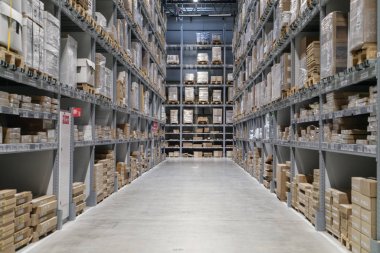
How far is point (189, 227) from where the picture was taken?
5770mm

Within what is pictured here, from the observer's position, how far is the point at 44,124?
543 centimetres

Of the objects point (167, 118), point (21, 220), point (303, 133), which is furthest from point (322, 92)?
point (167, 118)

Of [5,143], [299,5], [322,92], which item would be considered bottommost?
[5,143]

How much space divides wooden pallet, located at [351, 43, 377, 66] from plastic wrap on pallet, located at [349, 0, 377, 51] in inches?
2.3

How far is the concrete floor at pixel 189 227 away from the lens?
476 centimetres

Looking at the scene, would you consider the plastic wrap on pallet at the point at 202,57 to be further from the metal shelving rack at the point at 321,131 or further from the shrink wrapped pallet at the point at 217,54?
the metal shelving rack at the point at 321,131

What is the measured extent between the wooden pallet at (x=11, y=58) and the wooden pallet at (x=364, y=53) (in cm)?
357

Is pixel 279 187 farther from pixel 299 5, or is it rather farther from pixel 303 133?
pixel 299 5

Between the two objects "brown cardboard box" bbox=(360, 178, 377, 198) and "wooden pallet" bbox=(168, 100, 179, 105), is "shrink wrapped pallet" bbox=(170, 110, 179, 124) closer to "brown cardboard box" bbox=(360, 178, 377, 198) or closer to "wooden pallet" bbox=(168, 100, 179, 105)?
"wooden pallet" bbox=(168, 100, 179, 105)

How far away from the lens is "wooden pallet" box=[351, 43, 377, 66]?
4.08 meters

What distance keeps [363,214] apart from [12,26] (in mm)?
4098

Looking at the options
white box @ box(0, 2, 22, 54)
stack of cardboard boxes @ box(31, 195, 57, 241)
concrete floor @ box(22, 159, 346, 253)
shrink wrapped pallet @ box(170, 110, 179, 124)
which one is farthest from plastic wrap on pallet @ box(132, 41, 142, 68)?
shrink wrapped pallet @ box(170, 110, 179, 124)

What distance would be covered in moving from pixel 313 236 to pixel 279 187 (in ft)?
9.86

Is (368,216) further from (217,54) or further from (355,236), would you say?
(217,54)
